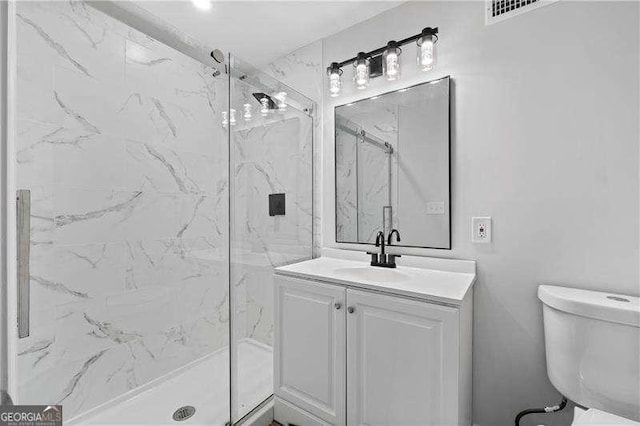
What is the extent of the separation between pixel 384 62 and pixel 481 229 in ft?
3.56

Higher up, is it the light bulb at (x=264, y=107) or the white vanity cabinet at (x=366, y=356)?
the light bulb at (x=264, y=107)

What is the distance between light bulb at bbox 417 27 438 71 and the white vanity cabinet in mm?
1179

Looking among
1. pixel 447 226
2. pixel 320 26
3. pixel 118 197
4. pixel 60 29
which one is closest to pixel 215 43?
pixel 320 26

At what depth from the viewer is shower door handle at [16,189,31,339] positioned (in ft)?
2.01

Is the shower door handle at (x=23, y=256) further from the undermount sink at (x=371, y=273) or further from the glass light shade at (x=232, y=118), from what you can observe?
the undermount sink at (x=371, y=273)

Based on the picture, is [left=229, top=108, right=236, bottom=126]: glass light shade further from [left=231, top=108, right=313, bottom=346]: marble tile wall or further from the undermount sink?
the undermount sink

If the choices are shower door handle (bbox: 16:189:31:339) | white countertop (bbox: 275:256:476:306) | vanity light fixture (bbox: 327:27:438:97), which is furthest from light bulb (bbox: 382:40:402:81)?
shower door handle (bbox: 16:189:31:339)

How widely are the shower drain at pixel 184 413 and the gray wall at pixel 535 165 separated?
149 centimetres

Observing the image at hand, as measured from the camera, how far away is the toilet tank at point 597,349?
96 centimetres

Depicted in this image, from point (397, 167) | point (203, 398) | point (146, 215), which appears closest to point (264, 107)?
point (397, 167)

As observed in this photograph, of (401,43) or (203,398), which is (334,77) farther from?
(203,398)

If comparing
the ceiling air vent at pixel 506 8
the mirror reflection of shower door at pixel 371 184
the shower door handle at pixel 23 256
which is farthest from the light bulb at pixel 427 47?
the shower door handle at pixel 23 256

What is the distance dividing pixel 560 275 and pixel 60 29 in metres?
2.57

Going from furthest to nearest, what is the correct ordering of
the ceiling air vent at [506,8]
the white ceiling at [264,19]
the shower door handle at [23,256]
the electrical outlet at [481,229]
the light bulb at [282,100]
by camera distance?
the light bulb at [282,100] < the white ceiling at [264,19] < the electrical outlet at [481,229] < the ceiling air vent at [506,8] < the shower door handle at [23,256]
